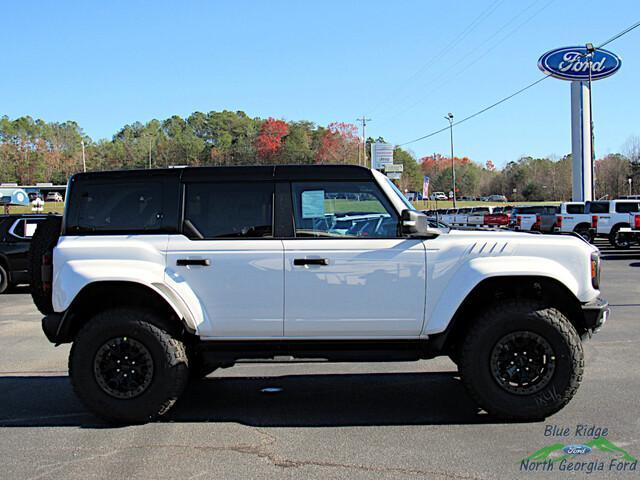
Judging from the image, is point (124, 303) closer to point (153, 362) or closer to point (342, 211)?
point (153, 362)

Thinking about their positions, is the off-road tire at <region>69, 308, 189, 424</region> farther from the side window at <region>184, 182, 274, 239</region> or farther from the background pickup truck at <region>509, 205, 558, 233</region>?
the background pickup truck at <region>509, 205, 558, 233</region>

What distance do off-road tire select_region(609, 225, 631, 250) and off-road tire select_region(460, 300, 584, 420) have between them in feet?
70.4

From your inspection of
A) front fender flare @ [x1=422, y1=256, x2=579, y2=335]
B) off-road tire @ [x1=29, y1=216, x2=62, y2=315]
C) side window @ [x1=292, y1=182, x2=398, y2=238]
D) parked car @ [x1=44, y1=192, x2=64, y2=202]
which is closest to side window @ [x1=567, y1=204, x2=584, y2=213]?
front fender flare @ [x1=422, y1=256, x2=579, y2=335]

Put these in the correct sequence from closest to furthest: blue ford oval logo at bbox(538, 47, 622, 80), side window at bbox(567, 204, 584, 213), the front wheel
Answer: the front wheel, side window at bbox(567, 204, 584, 213), blue ford oval logo at bbox(538, 47, 622, 80)

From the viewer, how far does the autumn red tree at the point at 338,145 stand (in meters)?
74.6

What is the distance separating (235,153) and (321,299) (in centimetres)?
5566

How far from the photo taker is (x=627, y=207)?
27.4 meters

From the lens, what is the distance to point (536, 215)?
34.2 metres

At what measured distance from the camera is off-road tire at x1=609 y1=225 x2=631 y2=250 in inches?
989

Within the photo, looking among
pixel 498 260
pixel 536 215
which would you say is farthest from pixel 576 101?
pixel 498 260

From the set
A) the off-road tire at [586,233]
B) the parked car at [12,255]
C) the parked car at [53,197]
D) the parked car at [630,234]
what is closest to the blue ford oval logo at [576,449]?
the parked car at [12,255]

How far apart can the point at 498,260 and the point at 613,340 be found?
4.30 meters

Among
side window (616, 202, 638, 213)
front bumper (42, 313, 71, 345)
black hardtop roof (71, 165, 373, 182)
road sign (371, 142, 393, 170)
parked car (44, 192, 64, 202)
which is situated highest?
road sign (371, 142, 393, 170)

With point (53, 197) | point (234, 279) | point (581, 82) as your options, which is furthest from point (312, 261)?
point (53, 197)
